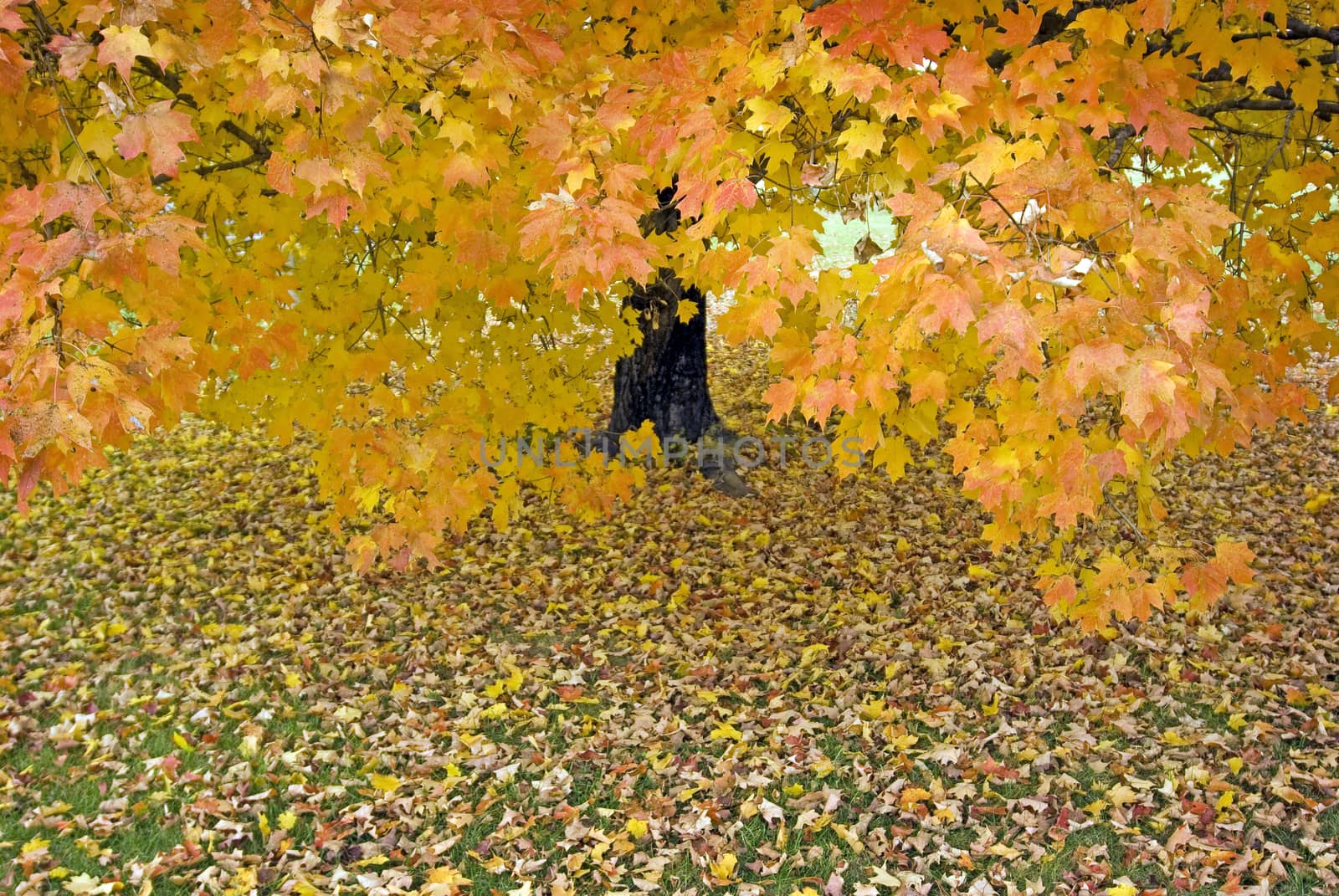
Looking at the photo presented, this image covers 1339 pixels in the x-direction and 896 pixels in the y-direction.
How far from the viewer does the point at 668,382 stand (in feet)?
29.0

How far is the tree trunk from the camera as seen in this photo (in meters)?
8.70

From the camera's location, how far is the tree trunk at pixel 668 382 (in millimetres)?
8695

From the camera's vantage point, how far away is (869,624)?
6293 mm

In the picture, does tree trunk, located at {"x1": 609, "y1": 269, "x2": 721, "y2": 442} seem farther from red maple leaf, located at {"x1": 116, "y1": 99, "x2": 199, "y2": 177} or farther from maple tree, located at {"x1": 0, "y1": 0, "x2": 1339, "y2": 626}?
red maple leaf, located at {"x1": 116, "y1": 99, "x2": 199, "y2": 177}

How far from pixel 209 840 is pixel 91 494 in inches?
245

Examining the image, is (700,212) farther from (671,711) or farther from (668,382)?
(668,382)

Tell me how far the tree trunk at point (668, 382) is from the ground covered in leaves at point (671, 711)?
0.87 metres

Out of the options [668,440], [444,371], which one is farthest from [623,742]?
[668,440]

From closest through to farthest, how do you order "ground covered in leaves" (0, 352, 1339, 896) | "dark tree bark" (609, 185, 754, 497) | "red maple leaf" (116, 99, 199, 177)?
"red maple leaf" (116, 99, 199, 177) < "ground covered in leaves" (0, 352, 1339, 896) < "dark tree bark" (609, 185, 754, 497)

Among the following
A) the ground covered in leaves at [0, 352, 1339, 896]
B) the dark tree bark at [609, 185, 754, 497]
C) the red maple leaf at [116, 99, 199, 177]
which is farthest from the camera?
the dark tree bark at [609, 185, 754, 497]

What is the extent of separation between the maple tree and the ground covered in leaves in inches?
43.2

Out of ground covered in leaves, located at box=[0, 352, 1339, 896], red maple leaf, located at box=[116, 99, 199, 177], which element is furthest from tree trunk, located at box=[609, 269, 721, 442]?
red maple leaf, located at box=[116, 99, 199, 177]

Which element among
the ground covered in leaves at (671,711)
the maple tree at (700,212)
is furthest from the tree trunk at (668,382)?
the maple tree at (700,212)

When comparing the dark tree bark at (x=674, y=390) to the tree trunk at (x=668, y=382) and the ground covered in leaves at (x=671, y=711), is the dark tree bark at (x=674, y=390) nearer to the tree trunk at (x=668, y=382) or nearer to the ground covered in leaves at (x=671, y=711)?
the tree trunk at (x=668, y=382)
